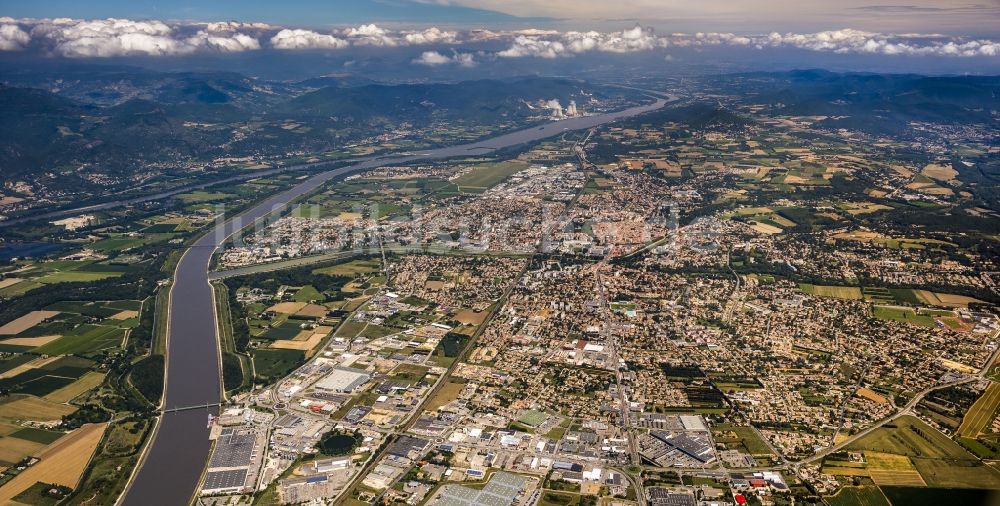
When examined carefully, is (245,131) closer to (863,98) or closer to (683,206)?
(683,206)

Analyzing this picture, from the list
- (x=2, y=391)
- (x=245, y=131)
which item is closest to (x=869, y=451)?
(x=2, y=391)

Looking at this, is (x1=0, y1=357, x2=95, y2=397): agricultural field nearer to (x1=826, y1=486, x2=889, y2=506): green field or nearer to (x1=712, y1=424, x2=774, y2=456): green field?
(x1=712, y1=424, x2=774, y2=456): green field

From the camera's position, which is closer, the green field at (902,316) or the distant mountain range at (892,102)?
the green field at (902,316)

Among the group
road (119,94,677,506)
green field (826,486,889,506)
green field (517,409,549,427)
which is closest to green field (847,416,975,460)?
green field (826,486,889,506)

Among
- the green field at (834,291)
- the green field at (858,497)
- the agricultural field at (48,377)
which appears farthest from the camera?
the green field at (834,291)

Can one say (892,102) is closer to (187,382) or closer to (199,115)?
(199,115)

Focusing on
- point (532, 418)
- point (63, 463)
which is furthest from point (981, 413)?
point (63, 463)

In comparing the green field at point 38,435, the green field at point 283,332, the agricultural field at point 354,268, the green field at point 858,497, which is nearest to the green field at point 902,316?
the green field at point 858,497

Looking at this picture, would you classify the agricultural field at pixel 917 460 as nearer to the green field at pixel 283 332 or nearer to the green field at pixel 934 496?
the green field at pixel 934 496
